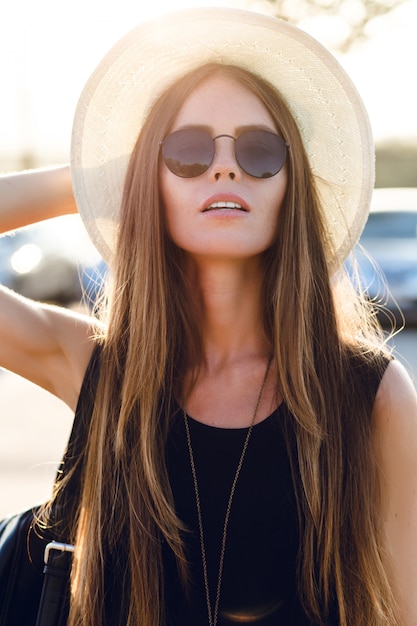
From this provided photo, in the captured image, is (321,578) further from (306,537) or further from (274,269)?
(274,269)

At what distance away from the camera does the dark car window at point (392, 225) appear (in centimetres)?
1113

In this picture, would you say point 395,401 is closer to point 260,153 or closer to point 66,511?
point 260,153

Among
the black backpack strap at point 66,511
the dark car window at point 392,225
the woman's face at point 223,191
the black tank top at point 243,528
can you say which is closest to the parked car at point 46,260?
the dark car window at point 392,225

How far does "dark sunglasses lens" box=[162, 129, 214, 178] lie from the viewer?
250 centimetres

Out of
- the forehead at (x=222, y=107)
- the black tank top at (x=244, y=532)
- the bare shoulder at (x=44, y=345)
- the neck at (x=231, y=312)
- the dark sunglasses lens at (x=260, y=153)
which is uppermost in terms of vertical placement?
the forehead at (x=222, y=107)

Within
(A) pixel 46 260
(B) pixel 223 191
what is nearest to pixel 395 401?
(B) pixel 223 191

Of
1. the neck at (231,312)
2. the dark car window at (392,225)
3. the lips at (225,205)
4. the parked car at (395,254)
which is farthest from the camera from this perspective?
the dark car window at (392,225)

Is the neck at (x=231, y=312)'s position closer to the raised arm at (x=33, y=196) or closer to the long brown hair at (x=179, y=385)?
the long brown hair at (x=179, y=385)

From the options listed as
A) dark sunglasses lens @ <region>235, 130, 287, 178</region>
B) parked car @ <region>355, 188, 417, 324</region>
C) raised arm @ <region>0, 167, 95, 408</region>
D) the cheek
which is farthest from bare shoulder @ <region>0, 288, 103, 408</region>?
parked car @ <region>355, 188, 417, 324</region>

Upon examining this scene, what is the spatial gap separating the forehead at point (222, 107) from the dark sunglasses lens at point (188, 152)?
0.17 feet

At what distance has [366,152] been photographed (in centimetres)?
276

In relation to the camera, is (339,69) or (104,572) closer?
(104,572)

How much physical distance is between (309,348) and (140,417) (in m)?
0.50

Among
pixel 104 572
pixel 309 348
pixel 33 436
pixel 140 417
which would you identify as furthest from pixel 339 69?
pixel 33 436
